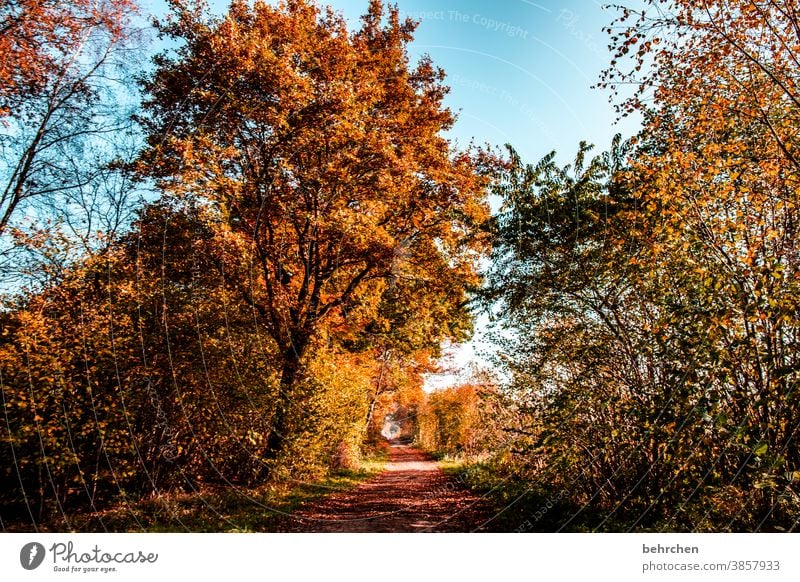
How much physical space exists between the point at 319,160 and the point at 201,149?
120 inches

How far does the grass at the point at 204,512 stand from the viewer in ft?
23.8

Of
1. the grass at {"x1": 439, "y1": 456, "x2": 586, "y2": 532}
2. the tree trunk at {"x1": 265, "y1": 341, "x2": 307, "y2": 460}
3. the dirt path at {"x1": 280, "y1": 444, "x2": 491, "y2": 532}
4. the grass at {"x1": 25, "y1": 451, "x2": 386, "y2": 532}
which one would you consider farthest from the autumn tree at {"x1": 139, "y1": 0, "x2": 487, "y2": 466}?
the grass at {"x1": 439, "y1": 456, "x2": 586, "y2": 532}

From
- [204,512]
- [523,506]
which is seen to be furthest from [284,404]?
[523,506]

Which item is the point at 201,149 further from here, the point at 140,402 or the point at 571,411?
the point at 571,411

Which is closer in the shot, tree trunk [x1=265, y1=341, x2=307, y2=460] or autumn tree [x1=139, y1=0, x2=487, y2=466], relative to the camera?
autumn tree [x1=139, y1=0, x2=487, y2=466]

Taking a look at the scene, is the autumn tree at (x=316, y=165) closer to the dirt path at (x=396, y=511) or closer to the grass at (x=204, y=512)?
the grass at (x=204, y=512)

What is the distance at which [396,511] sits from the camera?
34.1 ft

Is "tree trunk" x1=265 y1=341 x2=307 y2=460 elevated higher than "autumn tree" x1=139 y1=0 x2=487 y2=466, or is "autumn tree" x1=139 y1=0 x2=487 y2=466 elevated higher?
"autumn tree" x1=139 y1=0 x2=487 y2=466

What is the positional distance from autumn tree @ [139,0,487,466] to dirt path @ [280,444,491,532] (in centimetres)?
248

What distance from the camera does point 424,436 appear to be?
127 ft

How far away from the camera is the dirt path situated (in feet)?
28.4

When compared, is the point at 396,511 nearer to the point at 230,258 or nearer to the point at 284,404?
the point at 284,404

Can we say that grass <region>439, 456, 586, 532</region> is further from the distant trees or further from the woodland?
the distant trees

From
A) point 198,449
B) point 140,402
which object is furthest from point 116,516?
point 198,449
